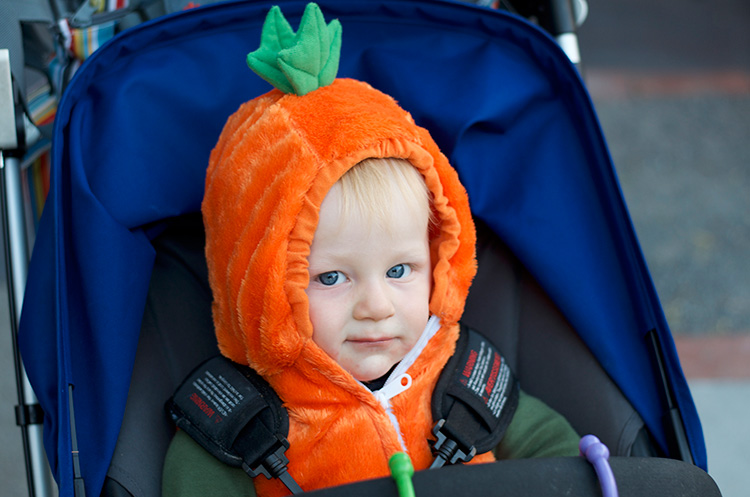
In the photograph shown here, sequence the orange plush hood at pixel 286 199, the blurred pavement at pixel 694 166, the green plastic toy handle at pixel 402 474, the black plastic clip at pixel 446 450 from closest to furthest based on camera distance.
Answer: the green plastic toy handle at pixel 402 474
the orange plush hood at pixel 286 199
the black plastic clip at pixel 446 450
the blurred pavement at pixel 694 166

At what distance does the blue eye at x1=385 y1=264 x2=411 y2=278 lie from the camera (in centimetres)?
114

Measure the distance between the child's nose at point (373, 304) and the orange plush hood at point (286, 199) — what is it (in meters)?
0.08

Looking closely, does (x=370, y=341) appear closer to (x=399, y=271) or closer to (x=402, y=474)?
(x=399, y=271)

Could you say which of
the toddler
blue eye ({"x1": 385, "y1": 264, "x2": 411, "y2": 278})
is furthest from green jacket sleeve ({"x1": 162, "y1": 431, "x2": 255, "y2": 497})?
blue eye ({"x1": 385, "y1": 264, "x2": 411, "y2": 278})

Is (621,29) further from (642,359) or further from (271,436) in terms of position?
(271,436)

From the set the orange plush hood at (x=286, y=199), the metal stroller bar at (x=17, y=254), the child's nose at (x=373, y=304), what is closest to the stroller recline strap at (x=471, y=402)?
the orange plush hood at (x=286, y=199)

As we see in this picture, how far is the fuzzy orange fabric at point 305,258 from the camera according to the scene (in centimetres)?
108

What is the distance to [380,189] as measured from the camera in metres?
1.10

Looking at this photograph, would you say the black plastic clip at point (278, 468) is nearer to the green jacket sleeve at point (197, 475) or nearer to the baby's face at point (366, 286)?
the green jacket sleeve at point (197, 475)

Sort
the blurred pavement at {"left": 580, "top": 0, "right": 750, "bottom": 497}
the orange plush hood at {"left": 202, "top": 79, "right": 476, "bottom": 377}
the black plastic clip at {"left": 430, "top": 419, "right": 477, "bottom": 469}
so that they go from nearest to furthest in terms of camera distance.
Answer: the orange plush hood at {"left": 202, "top": 79, "right": 476, "bottom": 377} → the black plastic clip at {"left": 430, "top": 419, "right": 477, "bottom": 469} → the blurred pavement at {"left": 580, "top": 0, "right": 750, "bottom": 497}

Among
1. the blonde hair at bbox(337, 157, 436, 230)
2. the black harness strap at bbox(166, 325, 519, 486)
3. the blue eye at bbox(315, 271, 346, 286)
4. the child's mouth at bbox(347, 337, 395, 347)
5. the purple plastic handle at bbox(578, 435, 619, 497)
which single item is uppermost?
the blonde hair at bbox(337, 157, 436, 230)

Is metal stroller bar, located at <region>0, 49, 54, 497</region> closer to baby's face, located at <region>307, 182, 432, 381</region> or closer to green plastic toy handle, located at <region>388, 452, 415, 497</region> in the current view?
baby's face, located at <region>307, 182, 432, 381</region>

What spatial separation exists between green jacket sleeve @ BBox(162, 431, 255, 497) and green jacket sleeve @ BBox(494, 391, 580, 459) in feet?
1.44

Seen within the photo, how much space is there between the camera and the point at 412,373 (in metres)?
1.22
